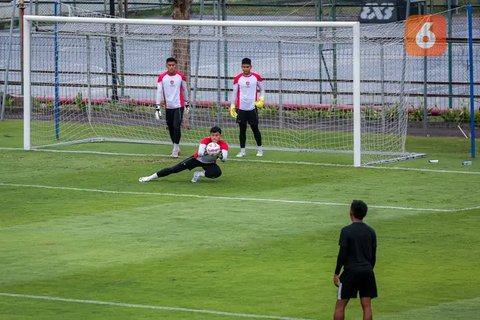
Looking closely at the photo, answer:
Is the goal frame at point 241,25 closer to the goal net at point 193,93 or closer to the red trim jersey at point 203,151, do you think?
the goal net at point 193,93

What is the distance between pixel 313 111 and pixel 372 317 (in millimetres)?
18676

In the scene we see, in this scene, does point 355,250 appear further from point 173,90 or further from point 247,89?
point 173,90

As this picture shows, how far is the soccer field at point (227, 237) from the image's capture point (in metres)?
14.4

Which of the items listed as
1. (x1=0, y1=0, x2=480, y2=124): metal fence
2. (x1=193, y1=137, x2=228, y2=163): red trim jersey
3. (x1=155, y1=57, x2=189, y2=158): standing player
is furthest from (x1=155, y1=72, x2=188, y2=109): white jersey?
(x1=0, y1=0, x2=480, y2=124): metal fence

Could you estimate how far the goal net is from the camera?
2852cm

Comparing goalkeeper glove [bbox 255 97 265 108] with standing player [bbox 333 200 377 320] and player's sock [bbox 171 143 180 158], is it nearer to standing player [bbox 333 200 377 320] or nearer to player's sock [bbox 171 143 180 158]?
player's sock [bbox 171 143 180 158]

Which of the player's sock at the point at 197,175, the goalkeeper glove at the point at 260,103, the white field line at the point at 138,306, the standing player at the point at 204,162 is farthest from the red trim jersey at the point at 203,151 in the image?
the white field line at the point at 138,306

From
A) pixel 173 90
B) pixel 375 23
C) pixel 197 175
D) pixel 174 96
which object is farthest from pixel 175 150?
pixel 375 23

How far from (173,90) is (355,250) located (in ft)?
50.0

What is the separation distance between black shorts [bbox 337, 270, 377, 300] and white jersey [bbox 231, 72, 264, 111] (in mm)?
14985

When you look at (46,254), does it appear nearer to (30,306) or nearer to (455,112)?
(30,306)

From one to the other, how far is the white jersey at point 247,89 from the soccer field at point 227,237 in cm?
123

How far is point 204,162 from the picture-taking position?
23.5m

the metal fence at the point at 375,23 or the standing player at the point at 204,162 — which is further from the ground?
the metal fence at the point at 375,23
